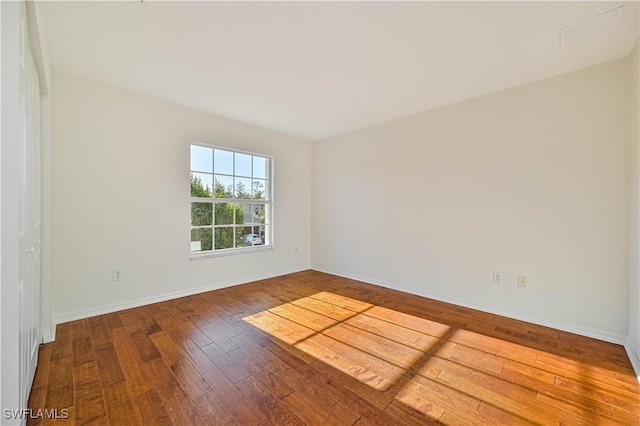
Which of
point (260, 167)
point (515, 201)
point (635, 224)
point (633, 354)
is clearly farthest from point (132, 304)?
point (635, 224)

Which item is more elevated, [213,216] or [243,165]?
[243,165]

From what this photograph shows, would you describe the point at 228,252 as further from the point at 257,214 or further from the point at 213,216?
the point at 257,214

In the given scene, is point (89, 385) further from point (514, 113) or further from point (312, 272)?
point (514, 113)

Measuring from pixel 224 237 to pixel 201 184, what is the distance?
0.85m

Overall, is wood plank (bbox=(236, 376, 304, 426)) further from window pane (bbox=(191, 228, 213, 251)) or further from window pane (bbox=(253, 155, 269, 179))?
window pane (bbox=(253, 155, 269, 179))

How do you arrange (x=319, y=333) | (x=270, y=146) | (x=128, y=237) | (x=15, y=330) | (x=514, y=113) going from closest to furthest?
(x=15, y=330)
(x=319, y=333)
(x=514, y=113)
(x=128, y=237)
(x=270, y=146)

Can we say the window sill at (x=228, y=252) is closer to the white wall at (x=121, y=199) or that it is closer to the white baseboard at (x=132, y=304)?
the white wall at (x=121, y=199)

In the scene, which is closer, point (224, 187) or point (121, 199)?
point (121, 199)

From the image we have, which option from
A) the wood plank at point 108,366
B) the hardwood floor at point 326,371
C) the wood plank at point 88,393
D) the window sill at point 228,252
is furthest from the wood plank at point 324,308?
the wood plank at point 88,393

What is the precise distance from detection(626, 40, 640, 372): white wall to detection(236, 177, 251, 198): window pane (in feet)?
14.1

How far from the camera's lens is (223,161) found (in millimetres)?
3947

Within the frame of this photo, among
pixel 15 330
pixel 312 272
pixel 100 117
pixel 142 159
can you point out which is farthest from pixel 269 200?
pixel 15 330

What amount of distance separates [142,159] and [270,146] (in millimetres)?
1919

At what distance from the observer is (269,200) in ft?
15.0
